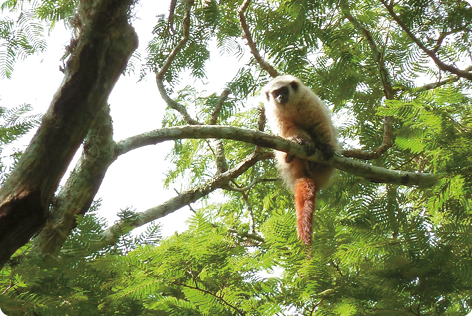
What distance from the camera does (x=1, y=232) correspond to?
2094mm

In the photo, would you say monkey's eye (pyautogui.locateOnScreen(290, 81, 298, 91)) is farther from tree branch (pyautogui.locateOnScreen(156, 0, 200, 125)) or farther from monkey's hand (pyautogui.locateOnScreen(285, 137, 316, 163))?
tree branch (pyautogui.locateOnScreen(156, 0, 200, 125))

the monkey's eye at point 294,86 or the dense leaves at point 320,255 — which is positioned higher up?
the monkey's eye at point 294,86

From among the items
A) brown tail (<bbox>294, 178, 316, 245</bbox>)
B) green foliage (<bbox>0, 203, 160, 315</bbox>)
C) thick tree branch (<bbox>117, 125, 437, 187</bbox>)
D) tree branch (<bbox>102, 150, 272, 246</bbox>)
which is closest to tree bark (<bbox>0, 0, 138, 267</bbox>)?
green foliage (<bbox>0, 203, 160, 315</bbox>)

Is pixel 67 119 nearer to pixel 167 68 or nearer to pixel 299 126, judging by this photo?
pixel 167 68

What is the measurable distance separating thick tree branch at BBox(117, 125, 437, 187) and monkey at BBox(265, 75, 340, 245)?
2.17 ft

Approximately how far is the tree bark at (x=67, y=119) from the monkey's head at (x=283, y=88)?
148 inches

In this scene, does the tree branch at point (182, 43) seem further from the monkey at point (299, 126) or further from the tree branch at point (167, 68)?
the monkey at point (299, 126)

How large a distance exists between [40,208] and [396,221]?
7.94ft

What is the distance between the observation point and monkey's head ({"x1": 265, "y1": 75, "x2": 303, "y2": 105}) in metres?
5.83

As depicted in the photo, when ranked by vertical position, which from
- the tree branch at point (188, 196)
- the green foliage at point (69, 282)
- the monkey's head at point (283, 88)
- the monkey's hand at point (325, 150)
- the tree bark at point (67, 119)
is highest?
the monkey's head at point (283, 88)

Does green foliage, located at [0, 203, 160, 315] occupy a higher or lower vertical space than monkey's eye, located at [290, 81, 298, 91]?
lower

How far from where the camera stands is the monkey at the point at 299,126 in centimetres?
546

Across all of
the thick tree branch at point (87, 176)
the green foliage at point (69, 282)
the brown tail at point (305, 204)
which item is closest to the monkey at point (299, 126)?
the brown tail at point (305, 204)

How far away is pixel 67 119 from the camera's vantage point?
7.23ft
